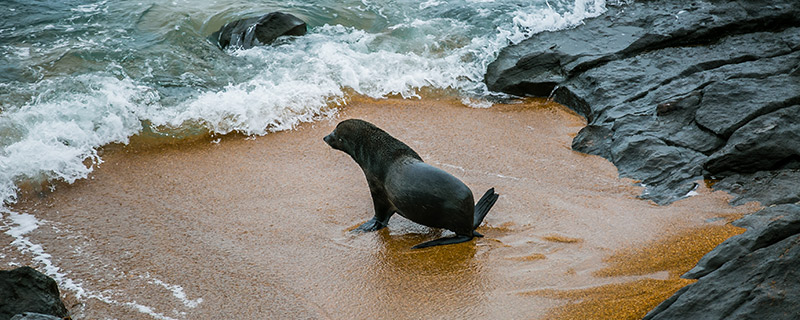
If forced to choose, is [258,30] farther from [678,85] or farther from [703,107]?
[703,107]

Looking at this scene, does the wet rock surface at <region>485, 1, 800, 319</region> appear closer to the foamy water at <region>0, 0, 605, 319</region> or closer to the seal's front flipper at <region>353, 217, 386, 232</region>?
the foamy water at <region>0, 0, 605, 319</region>

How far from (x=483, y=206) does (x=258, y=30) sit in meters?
5.24

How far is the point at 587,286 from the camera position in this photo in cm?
362

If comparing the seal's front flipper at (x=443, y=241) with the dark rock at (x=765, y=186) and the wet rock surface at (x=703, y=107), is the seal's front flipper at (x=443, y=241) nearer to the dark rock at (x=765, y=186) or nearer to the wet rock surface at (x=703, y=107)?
the wet rock surface at (x=703, y=107)

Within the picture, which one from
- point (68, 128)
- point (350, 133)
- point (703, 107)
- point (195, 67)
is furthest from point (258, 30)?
point (703, 107)

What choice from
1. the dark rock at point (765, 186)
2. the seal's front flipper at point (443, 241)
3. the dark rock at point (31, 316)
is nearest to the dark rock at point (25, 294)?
the dark rock at point (31, 316)

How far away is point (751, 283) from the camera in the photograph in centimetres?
262

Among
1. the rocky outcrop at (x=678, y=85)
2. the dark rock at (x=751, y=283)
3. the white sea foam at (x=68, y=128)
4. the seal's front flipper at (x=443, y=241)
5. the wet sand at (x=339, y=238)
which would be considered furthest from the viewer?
the white sea foam at (x=68, y=128)

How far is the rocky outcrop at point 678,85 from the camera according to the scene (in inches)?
193

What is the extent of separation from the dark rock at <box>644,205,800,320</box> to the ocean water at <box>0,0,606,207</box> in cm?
471

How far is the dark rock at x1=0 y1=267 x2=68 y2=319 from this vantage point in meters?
3.29

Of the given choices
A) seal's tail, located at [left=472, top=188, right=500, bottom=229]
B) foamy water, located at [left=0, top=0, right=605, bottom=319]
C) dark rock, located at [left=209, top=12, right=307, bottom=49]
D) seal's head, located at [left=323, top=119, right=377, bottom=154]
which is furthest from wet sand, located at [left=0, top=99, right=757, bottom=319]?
dark rock, located at [left=209, top=12, right=307, bottom=49]

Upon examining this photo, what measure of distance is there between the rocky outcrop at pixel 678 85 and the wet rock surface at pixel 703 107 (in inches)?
0.5

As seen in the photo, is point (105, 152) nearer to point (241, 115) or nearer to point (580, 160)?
point (241, 115)
